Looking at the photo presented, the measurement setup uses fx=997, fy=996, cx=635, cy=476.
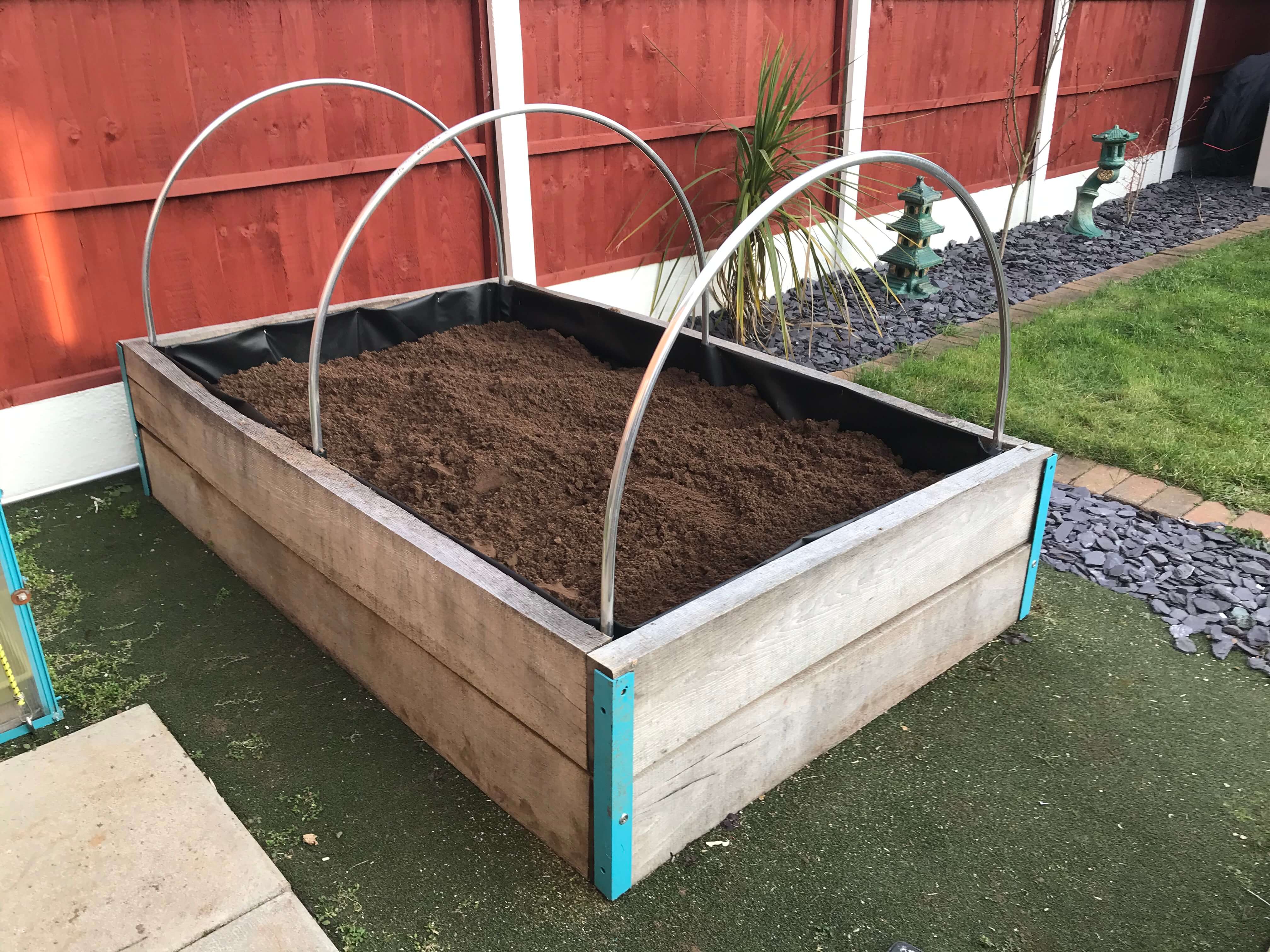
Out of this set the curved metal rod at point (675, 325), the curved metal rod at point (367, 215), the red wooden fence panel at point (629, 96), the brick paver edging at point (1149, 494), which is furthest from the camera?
the red wooden fence panel at point (629, 96)

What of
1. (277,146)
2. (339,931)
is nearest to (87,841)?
(339,931)

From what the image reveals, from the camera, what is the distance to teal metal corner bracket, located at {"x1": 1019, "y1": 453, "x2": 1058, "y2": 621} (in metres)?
2.27

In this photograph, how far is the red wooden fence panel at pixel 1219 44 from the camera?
27.0ft

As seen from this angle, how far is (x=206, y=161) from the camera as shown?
3299 mm

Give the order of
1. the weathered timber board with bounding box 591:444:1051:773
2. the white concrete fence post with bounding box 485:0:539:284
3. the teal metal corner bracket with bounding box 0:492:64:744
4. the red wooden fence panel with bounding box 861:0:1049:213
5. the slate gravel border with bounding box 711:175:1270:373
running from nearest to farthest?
the weathered timber board with bounding box 591:444:1051:773
the teal metal corner bracket with bounding box 0:492:64:744
the white concrete fence post with bounding box 485:0:539:284
the slate gravel border with bounding box 711:175:1270:373
the red wooden fence panel with bounding box 861:0:1049:213

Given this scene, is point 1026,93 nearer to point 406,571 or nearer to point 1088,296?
point 1088,296

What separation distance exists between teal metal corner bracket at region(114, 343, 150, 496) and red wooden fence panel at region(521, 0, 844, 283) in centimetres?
176

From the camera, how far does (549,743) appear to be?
170 centimetres

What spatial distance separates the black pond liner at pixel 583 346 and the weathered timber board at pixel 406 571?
0.23ft

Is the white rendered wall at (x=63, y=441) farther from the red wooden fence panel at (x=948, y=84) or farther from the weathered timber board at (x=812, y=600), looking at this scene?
the red wooden fence panel at (x=948, y=84)

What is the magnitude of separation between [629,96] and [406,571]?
3090mm

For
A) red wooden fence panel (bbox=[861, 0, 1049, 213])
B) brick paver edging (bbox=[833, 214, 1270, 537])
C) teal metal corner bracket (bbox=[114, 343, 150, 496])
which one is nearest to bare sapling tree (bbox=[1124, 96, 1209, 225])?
brick paver edging (bbox=[833, 214, 1270, 537])

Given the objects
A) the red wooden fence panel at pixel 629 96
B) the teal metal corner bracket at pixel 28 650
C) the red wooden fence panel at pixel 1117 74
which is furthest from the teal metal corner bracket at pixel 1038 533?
the red wooden fence panel at pixel 1117 74

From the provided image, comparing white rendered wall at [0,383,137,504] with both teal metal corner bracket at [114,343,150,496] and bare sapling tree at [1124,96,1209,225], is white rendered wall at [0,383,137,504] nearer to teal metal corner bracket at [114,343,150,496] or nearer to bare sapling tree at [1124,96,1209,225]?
teal metal corner bracket at [114,343,150,496]
